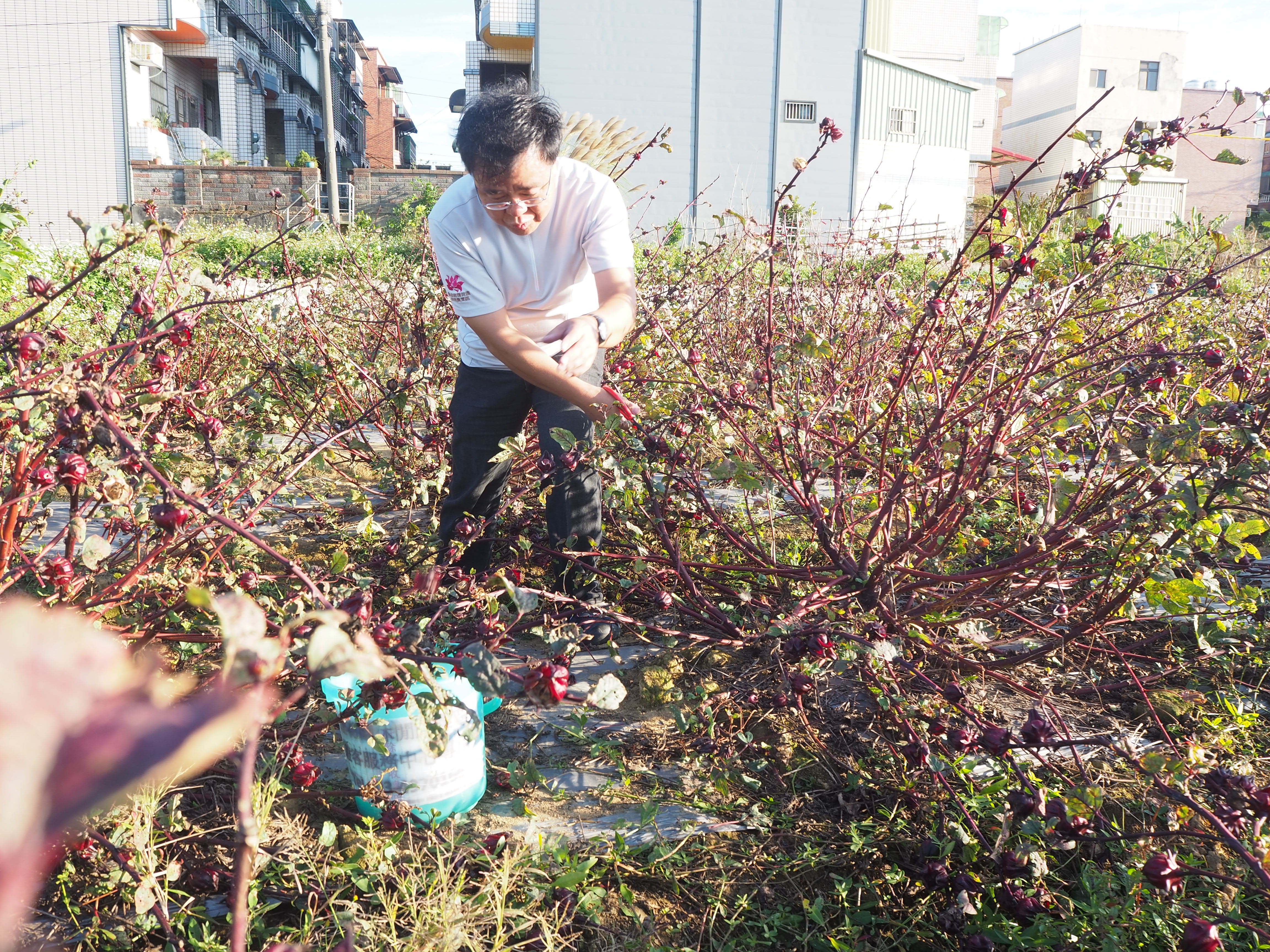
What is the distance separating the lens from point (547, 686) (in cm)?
132

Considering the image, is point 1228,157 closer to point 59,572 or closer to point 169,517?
point 169,517

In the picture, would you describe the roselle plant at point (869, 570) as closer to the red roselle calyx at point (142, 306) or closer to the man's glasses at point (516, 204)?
the red roselle calyx at point (142, 306)

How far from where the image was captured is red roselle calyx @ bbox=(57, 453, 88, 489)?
179 cm

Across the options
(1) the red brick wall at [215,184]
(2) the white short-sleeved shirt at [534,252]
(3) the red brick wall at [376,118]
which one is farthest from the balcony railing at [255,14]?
(2) the white short-sleeved shirt at [534,252]

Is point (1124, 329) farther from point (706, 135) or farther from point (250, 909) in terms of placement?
point (706, 135)

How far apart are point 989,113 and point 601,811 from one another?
3443cm

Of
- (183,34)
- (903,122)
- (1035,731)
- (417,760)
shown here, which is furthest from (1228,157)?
(183,34)

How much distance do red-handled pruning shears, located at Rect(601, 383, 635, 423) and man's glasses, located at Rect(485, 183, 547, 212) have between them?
639 millimetres

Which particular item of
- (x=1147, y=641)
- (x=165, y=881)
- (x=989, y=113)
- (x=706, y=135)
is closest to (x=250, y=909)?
(x=165, y=881)

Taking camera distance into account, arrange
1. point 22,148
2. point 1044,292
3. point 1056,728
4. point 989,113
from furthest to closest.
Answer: point 989,113 → point 22,148 → point 1044,292 → point 1056,728

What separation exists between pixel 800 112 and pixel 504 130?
2445cm

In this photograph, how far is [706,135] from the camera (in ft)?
79.3

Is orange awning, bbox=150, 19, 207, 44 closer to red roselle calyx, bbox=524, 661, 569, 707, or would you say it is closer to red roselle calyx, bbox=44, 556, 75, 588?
red roselle calyx, bbox=44, 556, 75, 588

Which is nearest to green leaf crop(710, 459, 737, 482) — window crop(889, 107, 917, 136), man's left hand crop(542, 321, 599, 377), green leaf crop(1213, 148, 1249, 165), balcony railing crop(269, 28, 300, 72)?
man's left hand crop(542, 321, 599, 377)
